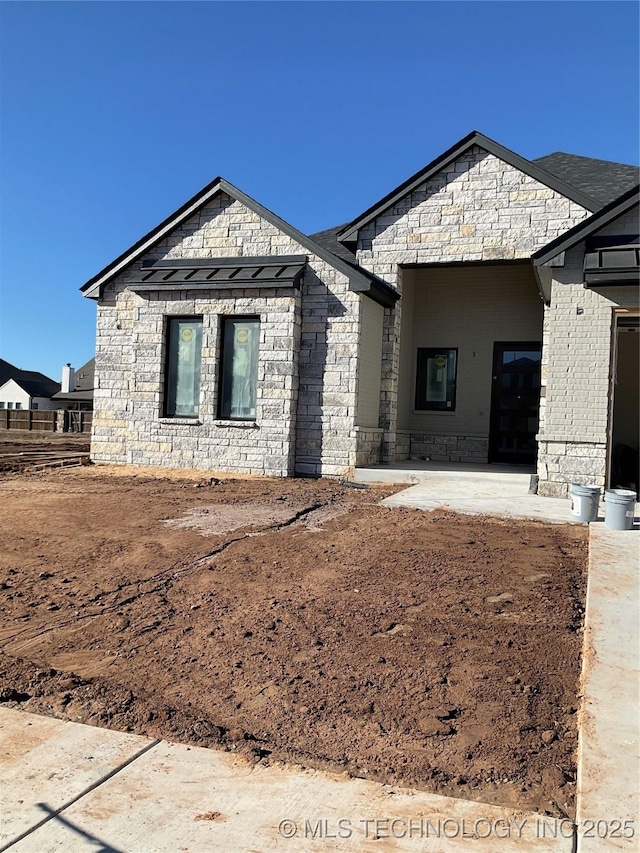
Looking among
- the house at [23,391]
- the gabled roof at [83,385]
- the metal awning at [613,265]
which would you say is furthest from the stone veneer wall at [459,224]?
the house at [23,391]

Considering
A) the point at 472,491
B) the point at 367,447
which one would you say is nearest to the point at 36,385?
the point at 367,447

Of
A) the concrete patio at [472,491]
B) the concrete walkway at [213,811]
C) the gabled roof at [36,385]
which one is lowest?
the concrete walkway at [213,811]

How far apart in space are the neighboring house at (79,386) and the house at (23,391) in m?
11.4

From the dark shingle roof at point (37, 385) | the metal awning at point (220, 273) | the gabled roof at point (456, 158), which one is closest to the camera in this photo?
the gabled roof at point (456, 158)

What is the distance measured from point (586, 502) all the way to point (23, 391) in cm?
6181

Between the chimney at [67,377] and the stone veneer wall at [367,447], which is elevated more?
the chimney at [67,377]

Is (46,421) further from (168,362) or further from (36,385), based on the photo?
(36,385)

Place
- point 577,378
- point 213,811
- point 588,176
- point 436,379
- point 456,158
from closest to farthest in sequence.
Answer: point 213,811 < point 577,378 < point 456,158 < point 588,176 < point 436,379

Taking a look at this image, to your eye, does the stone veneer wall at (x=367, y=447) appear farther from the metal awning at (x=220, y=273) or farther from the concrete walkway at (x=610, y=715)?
the concrete walkway at (x=610, y=715)

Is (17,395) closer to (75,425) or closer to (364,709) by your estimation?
(75,425)

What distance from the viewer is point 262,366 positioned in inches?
494

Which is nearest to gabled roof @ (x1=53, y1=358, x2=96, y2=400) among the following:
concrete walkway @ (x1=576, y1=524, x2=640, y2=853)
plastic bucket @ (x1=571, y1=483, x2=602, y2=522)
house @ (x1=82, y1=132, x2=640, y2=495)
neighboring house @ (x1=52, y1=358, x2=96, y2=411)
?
neighboring house @ (x1=52, y1=358, x2=96, y2=411)

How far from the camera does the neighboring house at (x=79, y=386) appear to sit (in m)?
41.8

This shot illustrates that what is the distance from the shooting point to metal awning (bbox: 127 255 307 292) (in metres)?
12.4
